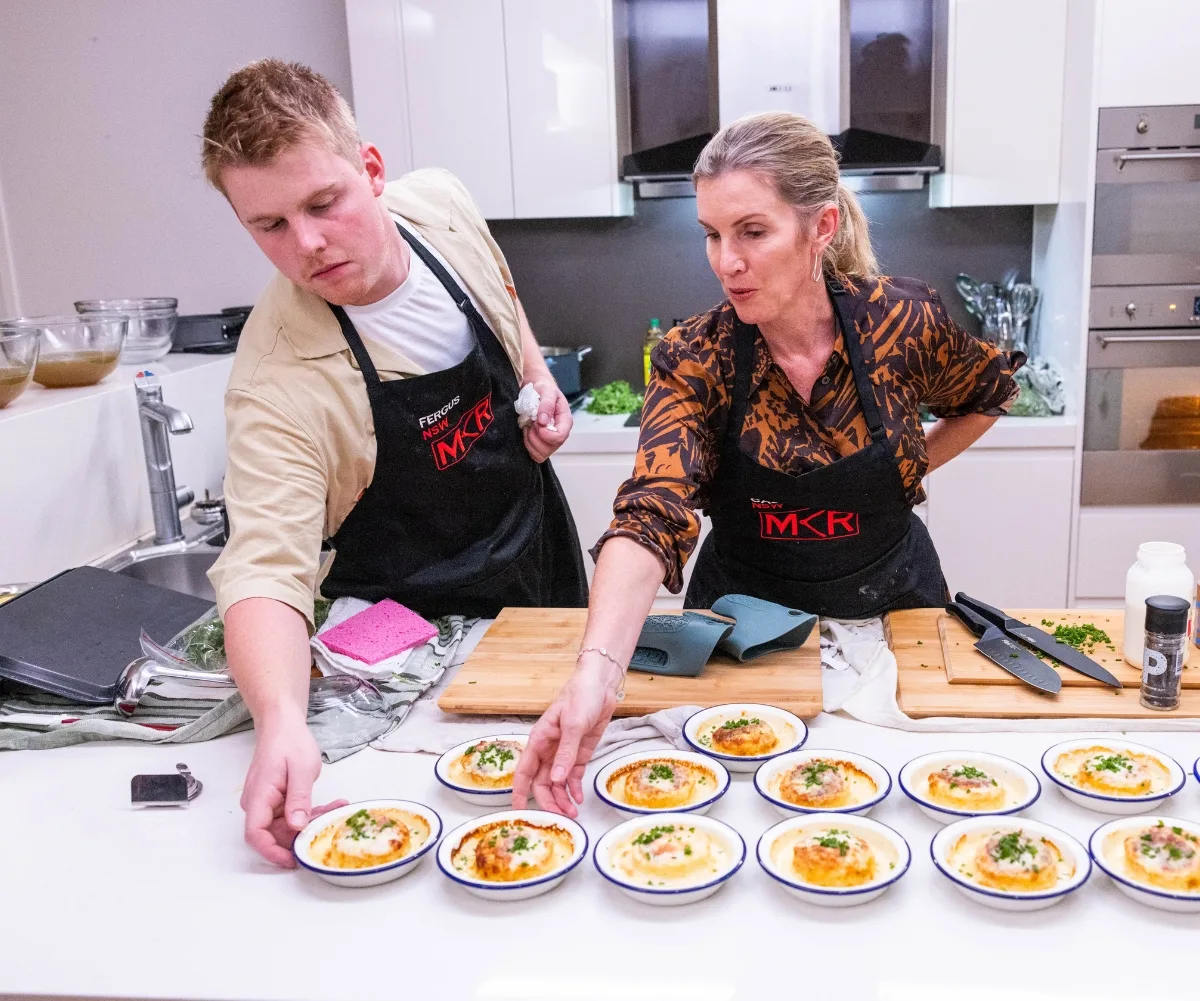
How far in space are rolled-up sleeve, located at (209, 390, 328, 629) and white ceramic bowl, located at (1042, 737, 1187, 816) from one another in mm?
971

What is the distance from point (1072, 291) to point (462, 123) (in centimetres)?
187

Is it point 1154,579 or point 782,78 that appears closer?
point 1154,579

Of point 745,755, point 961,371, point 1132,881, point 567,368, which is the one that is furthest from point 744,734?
point 567,368

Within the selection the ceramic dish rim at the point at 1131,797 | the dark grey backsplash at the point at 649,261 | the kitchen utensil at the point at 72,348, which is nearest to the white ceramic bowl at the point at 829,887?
the ceramic dish rim at the point at 1131,797

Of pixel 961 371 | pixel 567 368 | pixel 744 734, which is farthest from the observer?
pixel 567 368

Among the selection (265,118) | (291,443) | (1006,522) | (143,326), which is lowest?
(1006,522)

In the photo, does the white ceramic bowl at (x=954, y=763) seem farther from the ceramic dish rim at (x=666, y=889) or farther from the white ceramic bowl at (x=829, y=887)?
the ceramic dish rim at (x=666, y=889)

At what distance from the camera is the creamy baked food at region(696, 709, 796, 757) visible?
1363 millimetres

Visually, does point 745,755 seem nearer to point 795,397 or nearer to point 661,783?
point 661,783

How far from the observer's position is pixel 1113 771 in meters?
1.26

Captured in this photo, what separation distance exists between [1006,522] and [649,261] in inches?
58.5

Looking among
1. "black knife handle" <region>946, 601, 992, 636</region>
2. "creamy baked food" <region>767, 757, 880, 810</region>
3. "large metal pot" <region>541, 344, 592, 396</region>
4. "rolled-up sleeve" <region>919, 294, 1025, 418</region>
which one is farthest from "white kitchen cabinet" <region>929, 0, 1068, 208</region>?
"creamy baked food" <region>767, 757, 880, 810</region>

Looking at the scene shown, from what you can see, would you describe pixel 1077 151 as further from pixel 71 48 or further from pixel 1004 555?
pixel 71 48

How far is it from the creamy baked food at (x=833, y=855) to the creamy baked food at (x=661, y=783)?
13 centimetres
